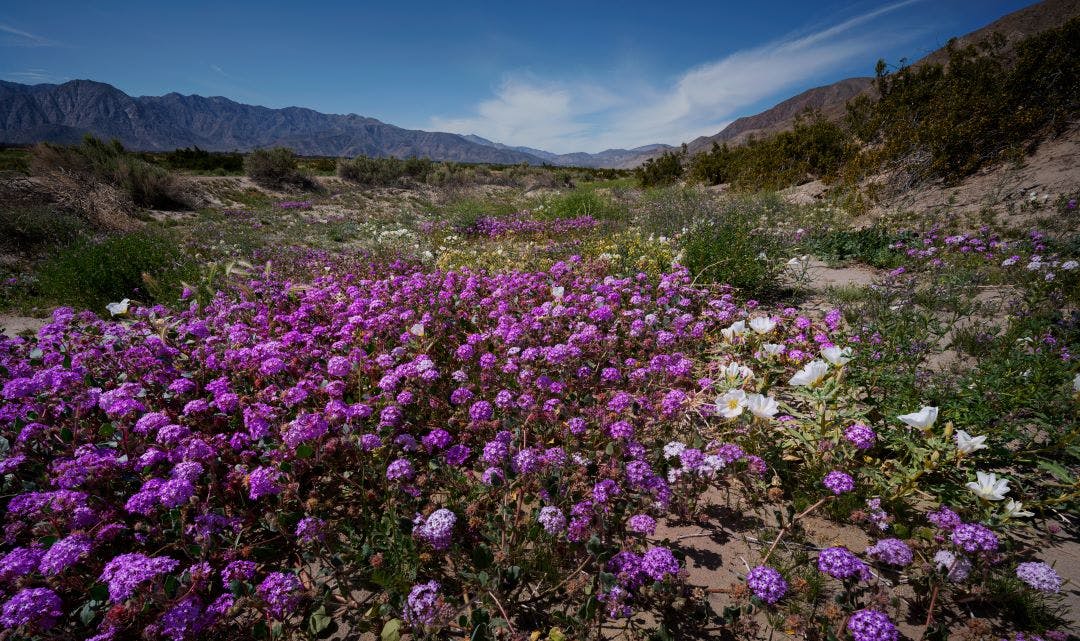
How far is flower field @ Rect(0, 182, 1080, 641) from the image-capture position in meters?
1.82

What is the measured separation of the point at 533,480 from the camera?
2424 mm

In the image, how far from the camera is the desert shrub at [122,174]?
14586 mm

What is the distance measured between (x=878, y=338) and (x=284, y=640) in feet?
14.7

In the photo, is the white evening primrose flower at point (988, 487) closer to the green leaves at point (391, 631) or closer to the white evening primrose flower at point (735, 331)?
the white evening primrose flower at point (735, 331)

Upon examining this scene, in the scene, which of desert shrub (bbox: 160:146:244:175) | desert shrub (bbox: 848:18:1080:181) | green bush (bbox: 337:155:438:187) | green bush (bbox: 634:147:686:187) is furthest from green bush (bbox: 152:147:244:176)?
desert shrub (bbox: 848:18:1080:181)

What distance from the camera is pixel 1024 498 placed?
7.60ft

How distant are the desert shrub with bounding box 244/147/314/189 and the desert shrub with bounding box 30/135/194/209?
27.3ft

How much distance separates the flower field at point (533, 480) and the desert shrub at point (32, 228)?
8620 mm

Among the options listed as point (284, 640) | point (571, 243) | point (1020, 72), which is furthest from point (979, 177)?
point (284, 640)

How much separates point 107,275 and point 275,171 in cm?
2292

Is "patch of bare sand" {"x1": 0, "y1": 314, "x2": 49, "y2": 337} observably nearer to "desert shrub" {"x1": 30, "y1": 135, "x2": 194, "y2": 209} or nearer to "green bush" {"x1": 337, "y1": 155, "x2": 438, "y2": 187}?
"desert shrub" {"x1": 30, "y1": 135, "x2": 194, "y2": 209}

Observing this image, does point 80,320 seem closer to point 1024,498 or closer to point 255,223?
point 1024,498

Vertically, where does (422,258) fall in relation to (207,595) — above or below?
above

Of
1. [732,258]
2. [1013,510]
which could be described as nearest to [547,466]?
[1013,510]
